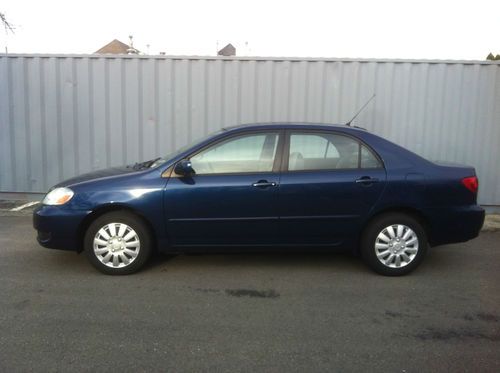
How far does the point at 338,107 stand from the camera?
793cm

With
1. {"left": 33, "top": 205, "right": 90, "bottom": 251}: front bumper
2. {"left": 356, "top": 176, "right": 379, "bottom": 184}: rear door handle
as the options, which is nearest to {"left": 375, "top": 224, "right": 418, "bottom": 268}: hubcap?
{"left": 356, "top": 176, "right": 379, "bottom": 184}: rear door handle

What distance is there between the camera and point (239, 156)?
480 cm

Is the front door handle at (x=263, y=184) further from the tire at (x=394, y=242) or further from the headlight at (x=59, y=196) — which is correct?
the headlight at (x=59, y=196)

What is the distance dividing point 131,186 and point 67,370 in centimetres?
200

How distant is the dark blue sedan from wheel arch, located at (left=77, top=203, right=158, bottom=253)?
11mm

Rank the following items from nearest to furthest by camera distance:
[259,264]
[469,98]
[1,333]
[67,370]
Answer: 1. [67,370]
2. [1,333]
3. [259,264]
4. [469,98]

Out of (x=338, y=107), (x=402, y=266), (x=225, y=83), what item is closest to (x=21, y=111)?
(x=225, y=83)

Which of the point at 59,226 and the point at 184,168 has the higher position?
the point at 184,168

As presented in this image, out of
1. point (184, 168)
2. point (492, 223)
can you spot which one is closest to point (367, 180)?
point (184, 168)

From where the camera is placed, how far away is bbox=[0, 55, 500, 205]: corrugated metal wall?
25.7ft

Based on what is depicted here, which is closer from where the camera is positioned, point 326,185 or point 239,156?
point 326,185

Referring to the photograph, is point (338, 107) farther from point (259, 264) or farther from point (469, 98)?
point (259, 264)

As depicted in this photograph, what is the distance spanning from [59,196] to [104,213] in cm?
47

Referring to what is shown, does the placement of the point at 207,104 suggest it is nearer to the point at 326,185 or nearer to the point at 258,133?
the point at 258,133
